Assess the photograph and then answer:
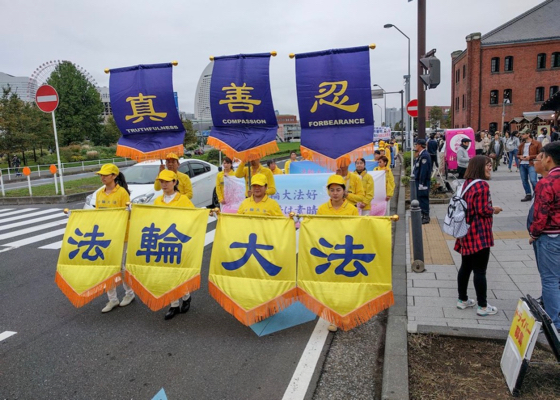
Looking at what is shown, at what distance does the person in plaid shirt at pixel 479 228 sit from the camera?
14.0 ft

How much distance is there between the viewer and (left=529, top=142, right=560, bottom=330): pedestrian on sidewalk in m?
3.70

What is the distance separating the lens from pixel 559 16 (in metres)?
43.4

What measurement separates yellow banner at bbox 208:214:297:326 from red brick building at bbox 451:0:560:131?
4453 cm

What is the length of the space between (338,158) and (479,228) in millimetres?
2020

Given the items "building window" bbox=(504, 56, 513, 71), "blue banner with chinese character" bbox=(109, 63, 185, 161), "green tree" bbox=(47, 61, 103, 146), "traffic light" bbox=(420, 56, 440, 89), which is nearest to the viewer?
"blue banner with chinese character" bbox=(109, 63, 185, 161)

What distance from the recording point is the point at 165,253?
470cm

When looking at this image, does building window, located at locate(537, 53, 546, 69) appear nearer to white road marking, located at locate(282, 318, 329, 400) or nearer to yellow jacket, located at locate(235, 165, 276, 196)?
yellow jacket, located at locate(235, 165, 276, 196)

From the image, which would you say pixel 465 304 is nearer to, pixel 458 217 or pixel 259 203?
pixel 458 217

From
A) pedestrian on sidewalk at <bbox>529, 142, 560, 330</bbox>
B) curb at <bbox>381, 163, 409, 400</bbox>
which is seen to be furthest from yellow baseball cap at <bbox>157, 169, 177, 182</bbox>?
pedestrian on sidewalk at <bbox>529, 142, 560, 330</bbox>

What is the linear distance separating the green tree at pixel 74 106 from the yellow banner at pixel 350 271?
52.1 metres

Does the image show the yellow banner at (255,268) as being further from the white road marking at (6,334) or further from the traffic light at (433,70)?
the traffic light at (433,70)

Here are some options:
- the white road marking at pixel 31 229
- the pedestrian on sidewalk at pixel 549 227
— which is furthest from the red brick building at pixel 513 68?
the pedestrian on sidewalk at pixel 549 227

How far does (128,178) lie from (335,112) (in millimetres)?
7127

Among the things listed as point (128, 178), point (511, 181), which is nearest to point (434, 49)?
point (128, 178)
